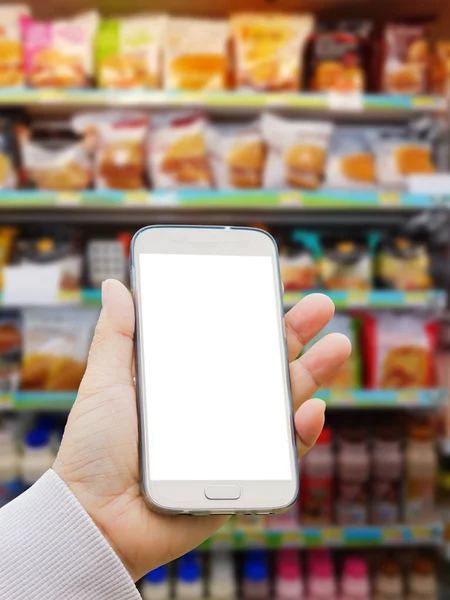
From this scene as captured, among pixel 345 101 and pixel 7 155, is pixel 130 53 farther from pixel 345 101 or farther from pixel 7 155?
pixel 345 101

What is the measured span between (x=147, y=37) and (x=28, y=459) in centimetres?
136

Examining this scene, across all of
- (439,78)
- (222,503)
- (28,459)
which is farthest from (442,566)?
(222,503)

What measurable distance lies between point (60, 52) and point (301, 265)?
976 millimetres

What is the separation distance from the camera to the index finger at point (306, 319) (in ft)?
2.72

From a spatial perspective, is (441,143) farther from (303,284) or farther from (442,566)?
(442,566)

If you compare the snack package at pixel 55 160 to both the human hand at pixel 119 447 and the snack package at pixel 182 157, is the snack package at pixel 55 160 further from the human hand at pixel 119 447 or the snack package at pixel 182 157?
the human hand at pixel 119 447

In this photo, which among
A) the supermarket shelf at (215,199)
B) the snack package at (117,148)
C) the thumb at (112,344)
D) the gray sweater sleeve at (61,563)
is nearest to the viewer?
the gray sweater sleeve at (61,563)

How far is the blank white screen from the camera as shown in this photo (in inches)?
30.0

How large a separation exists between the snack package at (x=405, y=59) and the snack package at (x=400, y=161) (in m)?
0.16

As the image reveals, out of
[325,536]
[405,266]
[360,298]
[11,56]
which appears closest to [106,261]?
[11,56]

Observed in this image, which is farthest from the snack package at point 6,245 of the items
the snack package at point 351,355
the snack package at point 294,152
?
the snack package at point 351,355

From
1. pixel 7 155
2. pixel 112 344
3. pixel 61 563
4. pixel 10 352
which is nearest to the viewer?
pixel 61 563

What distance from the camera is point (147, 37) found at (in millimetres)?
2025

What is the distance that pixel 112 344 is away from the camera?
0.76 m
